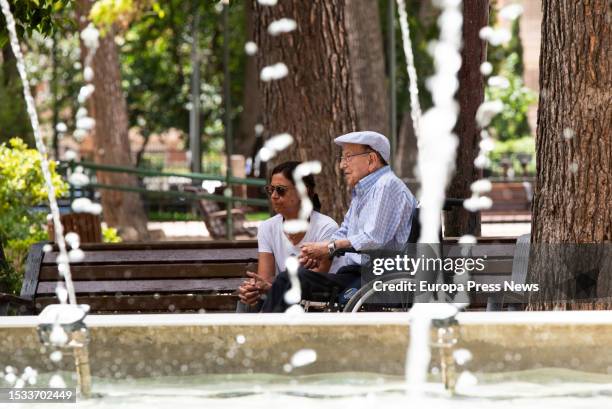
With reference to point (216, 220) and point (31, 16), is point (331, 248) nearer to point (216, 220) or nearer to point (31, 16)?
point (31, 16)

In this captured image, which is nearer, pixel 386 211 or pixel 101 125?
pixel 386 211

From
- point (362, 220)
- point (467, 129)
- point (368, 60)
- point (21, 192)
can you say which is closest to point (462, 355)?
point (362, 220)

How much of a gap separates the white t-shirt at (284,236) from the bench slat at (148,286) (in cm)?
72

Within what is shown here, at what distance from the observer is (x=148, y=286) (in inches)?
300

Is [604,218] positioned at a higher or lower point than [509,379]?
higher

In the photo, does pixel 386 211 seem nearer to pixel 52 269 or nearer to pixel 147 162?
pixel 52 269

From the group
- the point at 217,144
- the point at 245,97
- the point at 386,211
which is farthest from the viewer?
the point at 217,144

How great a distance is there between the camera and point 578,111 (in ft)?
20.1

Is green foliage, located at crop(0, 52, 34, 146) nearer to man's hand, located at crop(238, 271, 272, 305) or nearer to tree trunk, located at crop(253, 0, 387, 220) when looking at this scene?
tree trunk, located at crop(253, 0, 387, 220)

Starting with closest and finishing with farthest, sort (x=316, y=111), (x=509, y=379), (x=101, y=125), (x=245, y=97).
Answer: (x=509, y=379)
(x=316, y=111)
(x=101, y=125)
(x=245, y=97)

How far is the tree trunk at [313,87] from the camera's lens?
9.12 m

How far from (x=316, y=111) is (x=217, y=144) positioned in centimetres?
4787

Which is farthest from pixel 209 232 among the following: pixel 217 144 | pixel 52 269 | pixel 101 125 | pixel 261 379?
pixel 217 144

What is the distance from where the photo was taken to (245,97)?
29469 millimetres
